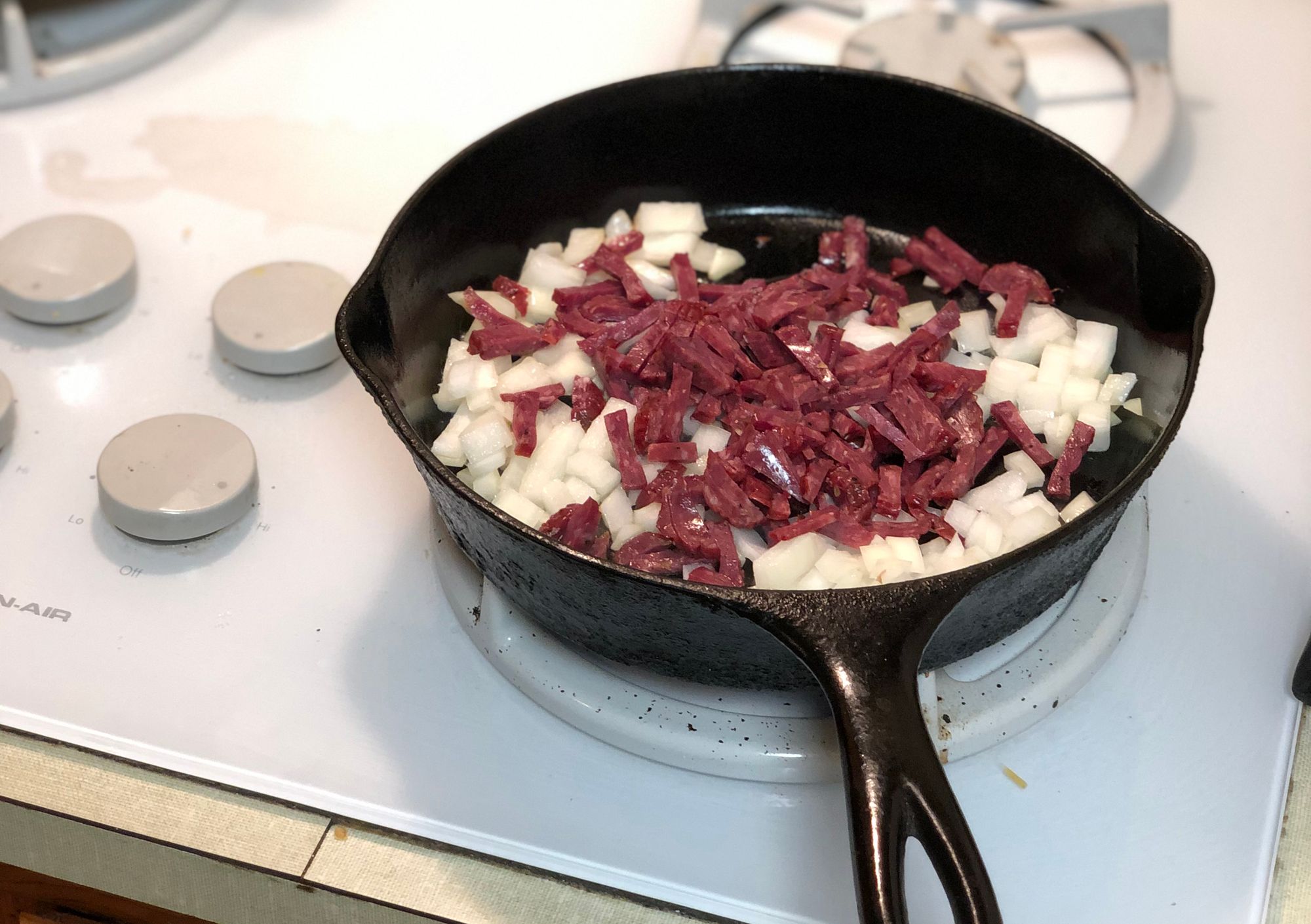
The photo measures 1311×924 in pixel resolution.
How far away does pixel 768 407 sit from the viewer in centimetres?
95

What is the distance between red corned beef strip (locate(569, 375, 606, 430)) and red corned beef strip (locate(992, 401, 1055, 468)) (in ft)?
1.06

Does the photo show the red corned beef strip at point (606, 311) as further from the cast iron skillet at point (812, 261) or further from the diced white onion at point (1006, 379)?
the diced white onion at point (1006, 379)

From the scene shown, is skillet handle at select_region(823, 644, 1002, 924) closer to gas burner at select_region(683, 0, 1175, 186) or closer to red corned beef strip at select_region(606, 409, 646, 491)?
red corned beef strip at select_region(606, 409, 646, 491)

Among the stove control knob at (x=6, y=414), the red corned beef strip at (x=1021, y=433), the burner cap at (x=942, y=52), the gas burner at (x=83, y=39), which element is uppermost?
the burner cap at (x=942, y=52)

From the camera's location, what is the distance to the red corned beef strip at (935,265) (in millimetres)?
1104

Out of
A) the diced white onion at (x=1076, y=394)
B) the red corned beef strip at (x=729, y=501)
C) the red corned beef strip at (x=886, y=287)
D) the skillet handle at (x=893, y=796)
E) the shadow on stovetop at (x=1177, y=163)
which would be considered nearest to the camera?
the skillet handle at (x=893, y=796)

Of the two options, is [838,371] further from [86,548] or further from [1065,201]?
[86,548]

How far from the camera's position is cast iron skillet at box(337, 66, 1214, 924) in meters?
0.65

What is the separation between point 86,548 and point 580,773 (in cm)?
45

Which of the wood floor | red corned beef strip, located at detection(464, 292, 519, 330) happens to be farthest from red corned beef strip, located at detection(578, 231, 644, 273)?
the wood floor

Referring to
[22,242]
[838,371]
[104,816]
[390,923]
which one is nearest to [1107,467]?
[838,371]

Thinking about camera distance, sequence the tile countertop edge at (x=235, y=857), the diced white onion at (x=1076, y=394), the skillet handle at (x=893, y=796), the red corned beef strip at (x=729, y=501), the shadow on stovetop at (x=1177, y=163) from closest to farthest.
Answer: the skillet handle at (x=893, y=796)
the tile countertop edge at (x=235, y=857)
the red corned beef strip at (x=729, y=501)
the diced white onion at (x=1076, y=394)
the shadow on stovetop at (x=1177, y=163)

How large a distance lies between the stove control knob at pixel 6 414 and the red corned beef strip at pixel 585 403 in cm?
47

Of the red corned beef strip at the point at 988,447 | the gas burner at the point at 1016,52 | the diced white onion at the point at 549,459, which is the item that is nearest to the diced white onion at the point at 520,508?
the diced white onion at the point at 549,459
